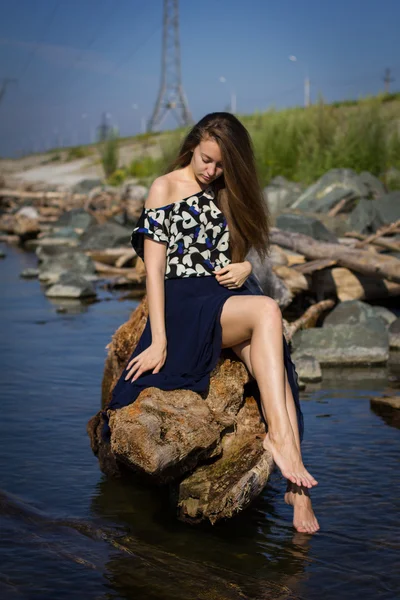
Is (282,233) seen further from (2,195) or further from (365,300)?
(2,195)

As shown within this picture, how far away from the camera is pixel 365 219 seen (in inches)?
539

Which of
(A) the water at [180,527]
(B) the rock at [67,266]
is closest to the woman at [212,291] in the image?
(A) the water at [180,527]

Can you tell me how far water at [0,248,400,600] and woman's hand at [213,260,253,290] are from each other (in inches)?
45.7

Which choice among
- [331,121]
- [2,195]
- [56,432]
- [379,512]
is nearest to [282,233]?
[56,432]

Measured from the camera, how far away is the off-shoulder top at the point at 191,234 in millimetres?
4461

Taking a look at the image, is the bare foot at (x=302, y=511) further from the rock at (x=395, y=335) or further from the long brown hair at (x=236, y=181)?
the rock at (x=395, y=335)

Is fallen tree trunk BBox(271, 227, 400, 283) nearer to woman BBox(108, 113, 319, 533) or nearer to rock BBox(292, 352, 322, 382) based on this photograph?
rock BBox(292, 352, 322, 382)

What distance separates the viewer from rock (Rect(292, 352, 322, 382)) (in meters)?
7.35

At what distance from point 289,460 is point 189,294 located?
99cm

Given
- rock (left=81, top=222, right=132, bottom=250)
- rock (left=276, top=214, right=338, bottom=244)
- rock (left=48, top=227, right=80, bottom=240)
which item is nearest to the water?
rock (left=276, top=214, right=338, bottom=244)

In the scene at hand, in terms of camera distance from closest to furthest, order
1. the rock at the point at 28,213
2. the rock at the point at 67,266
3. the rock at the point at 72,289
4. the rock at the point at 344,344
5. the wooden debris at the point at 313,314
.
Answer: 1. the rock at the point at 344,344
2. the wooden debris at the point at 313,314
3. the rock at the point at 72,289
4. the rock at the point at 67,266
5. the rock at the point at 28,213

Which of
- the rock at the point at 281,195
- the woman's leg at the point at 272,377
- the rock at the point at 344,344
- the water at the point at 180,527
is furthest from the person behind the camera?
the rock at the point at 281,195

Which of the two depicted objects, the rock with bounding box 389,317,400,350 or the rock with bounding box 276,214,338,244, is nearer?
the rock with bounding box 389,317,400,350

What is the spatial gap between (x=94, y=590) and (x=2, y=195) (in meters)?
25.8
